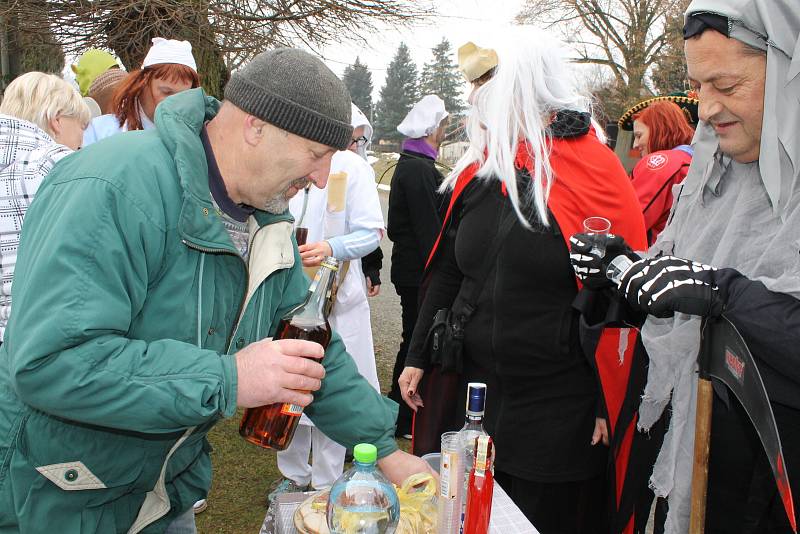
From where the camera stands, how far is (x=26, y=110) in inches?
128

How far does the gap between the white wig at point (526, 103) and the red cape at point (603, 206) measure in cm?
5

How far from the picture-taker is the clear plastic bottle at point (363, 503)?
139cm

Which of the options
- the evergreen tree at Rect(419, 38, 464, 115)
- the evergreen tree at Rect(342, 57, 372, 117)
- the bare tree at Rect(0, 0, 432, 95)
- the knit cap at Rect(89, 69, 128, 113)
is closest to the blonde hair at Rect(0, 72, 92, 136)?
the knit cap at Rect(89, 69, 128, 113)

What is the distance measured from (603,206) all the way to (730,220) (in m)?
0.68

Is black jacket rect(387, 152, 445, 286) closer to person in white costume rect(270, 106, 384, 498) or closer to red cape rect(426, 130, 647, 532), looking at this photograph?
person in white costume rect(270, 106, 384, 498)

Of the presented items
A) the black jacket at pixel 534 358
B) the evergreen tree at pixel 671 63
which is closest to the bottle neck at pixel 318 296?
the black jacket at pixel 534 358

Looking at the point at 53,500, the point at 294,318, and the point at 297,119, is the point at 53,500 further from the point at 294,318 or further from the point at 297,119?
the point at 297,119

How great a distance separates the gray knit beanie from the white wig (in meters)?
1.05

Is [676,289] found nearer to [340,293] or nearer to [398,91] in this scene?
[340,293]


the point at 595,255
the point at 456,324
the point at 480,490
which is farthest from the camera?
the point at 456,324

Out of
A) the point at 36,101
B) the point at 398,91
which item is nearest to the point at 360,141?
the point at 36,101

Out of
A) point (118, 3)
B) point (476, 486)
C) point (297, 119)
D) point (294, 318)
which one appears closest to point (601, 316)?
point (476, 486)

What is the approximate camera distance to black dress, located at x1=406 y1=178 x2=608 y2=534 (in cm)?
242

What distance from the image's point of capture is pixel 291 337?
5.53 ft
